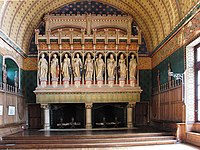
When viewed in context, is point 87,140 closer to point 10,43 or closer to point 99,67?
point 99,67

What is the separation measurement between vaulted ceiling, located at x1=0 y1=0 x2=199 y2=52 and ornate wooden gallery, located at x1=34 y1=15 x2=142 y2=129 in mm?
1193

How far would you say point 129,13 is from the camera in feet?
65.2

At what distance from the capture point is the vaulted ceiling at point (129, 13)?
1487 cm

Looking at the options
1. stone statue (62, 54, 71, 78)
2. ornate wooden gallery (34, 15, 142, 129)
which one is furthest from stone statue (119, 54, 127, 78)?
stone statue (62, 54, 71, 78)

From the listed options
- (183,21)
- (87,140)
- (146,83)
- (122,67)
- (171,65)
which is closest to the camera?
(87,140)

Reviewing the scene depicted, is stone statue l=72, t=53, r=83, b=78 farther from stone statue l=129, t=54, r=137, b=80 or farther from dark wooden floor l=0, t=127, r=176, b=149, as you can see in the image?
dark wooden floor l=0, t=127, r=176, b=149

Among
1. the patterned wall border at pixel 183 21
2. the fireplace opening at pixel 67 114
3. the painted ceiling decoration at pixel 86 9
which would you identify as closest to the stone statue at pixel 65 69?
the fireplace opening at pixel 67 114

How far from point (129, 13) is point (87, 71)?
5130 mm

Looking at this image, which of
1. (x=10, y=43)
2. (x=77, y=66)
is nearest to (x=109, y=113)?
(x=77, y=66)

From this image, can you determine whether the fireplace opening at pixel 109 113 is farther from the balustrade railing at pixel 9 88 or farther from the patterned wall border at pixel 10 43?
the patterned wall border at pixel 10 43

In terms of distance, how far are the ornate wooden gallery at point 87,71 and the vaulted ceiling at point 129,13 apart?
47.0 inches

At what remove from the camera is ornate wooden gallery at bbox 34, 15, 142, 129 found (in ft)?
58.2

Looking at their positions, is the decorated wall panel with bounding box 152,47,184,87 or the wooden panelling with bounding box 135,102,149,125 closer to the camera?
the decorated wall panel with bounding box 152,47,184,87

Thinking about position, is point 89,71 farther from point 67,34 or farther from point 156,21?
point 156,21
